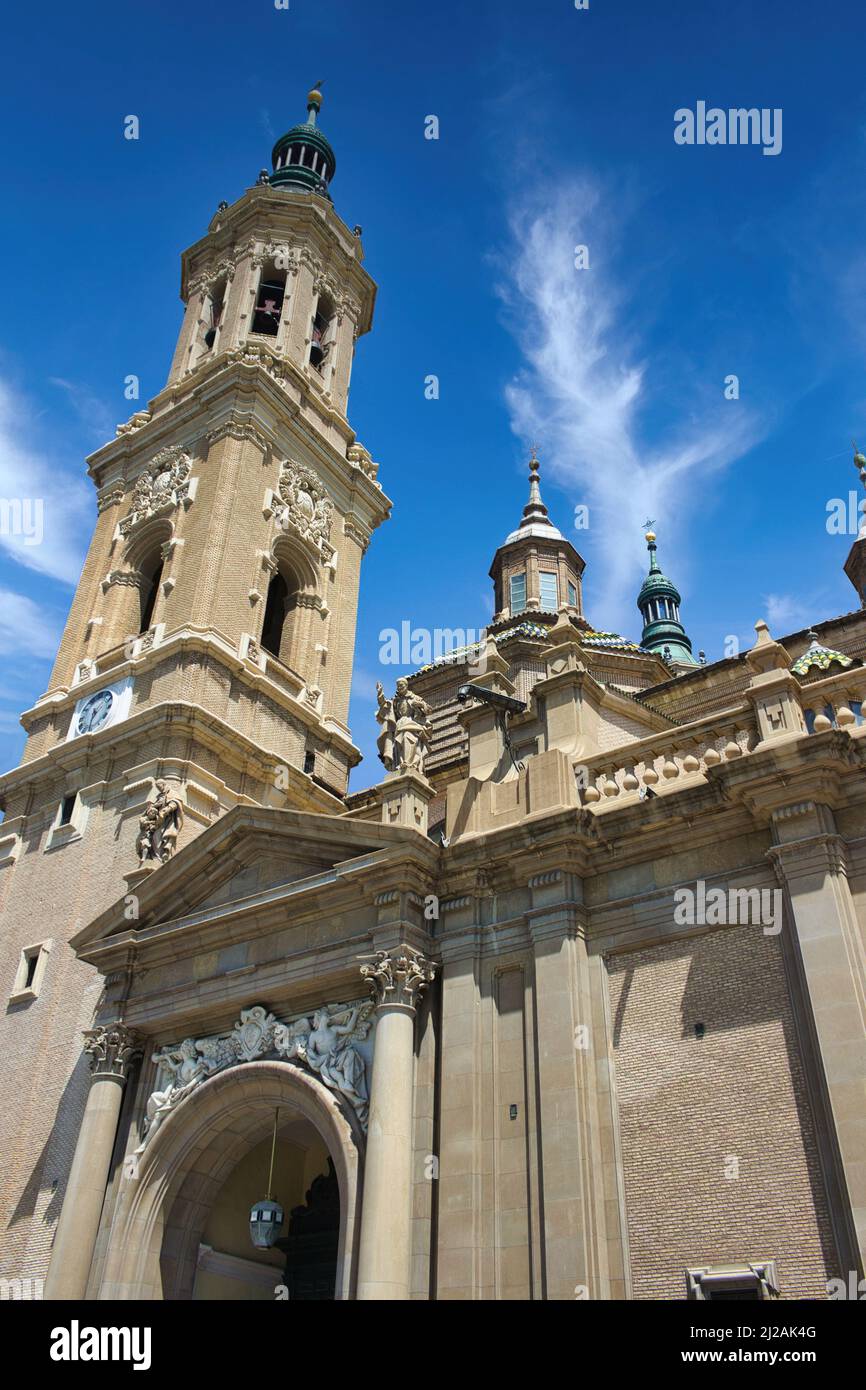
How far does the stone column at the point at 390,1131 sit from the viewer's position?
13078 mm

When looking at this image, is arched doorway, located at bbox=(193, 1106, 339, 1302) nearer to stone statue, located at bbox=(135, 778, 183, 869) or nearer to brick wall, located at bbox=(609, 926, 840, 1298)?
stone statue, located at bbox=(135, 778, 183, 869)

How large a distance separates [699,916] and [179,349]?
29.9 meters

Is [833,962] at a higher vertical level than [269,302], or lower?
lower

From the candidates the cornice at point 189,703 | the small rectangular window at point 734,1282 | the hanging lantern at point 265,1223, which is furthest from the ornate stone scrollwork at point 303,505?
the small rectangular window at point 734,1282

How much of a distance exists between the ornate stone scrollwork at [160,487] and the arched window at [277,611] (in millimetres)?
3644

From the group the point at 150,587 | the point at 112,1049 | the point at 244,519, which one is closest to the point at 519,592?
the point at 244,519

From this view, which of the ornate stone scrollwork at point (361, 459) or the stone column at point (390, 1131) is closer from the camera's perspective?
the stone column at point (390, 1131)

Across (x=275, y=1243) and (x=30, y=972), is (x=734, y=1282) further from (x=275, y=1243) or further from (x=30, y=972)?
(x=30, y=972)

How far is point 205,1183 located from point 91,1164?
1.73m

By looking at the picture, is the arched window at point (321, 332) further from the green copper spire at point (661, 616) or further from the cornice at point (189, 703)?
the green copper spire at point (661, 616)

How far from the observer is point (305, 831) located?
1747 centimetres

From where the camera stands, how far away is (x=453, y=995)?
1510 cm

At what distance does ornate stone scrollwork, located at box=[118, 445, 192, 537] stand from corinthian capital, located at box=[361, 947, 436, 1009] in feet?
62.0

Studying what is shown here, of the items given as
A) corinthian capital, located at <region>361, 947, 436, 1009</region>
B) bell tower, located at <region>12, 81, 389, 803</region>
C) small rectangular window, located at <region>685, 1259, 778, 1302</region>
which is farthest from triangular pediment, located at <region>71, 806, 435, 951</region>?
small rectangular window, located at <region>685, 1259, 778, 1302</region>
